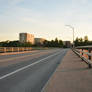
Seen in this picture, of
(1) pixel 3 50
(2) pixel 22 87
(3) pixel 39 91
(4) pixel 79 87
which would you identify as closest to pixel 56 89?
(3) pixel 39 91

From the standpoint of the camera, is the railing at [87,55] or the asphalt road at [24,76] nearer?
the asphalt road at [24,76]

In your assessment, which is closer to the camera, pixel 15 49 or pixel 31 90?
pixel 31 90

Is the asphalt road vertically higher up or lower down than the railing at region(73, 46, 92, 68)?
lower down

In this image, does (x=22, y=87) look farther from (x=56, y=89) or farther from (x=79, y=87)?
(x=79, y=87)

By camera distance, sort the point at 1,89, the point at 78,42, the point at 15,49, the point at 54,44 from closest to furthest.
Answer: the point at 1,89 → the point at 15,49 → the point at 78,42 → the point at 54,44

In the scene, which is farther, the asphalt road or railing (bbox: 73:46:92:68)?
railing (bbox: 73:46:92:68)

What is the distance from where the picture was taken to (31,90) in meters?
4.80

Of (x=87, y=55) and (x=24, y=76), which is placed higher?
(x=87, y=55)

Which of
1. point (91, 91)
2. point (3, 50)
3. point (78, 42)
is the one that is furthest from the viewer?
point (78, 42)

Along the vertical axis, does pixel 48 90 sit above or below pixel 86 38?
below

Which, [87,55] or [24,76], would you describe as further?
[87,55]

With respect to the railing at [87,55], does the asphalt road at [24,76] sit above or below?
below

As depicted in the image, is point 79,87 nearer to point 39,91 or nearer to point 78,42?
point 39,91

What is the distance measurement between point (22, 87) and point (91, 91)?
8.24 ft
